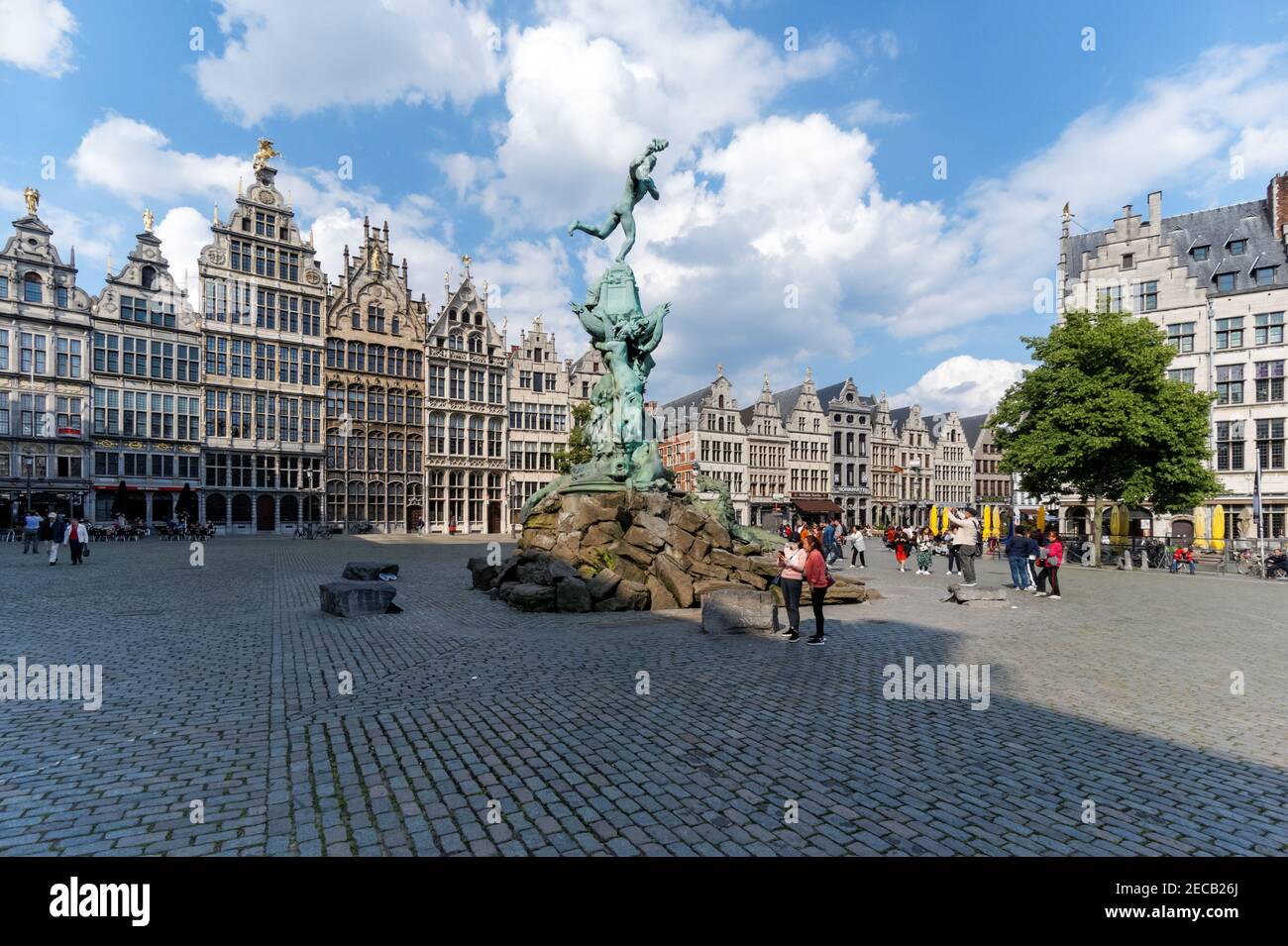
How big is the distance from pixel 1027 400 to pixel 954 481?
51238 mm

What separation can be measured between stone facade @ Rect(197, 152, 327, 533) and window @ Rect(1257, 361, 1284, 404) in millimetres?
66021

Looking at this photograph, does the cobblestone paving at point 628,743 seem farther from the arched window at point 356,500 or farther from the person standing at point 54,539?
the arched window at point 356,500

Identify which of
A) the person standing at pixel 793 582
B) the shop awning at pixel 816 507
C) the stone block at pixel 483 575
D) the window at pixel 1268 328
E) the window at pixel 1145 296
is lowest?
the shop awning at pixel 816 507

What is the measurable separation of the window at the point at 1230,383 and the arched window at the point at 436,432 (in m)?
57.5

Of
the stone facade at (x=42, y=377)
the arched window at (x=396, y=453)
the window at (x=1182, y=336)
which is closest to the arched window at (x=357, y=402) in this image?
the arched window at (x=396, y=453)

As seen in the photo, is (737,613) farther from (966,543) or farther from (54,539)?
(54,539)

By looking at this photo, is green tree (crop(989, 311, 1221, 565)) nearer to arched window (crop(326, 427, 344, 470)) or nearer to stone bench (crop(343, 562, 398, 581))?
stone bench (crop(343, 562, 398, 581))

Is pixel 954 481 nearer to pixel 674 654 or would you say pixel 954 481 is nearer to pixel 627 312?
pixel 627 312

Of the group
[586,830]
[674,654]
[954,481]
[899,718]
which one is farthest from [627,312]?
[954,481]

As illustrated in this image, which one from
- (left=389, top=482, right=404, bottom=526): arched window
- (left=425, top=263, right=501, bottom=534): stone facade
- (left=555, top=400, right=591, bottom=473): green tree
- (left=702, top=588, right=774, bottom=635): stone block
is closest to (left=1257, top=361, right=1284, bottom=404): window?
(left=555, top=400, right=591, bottom=473): green tree

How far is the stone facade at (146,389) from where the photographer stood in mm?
43625

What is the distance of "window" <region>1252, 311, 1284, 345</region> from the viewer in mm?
39281

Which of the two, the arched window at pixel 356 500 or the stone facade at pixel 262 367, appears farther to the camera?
the arched window at pixel 356 500

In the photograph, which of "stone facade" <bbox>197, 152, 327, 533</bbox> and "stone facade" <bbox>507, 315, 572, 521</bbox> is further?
"stone facade" <bbox>507, 315, 572, 521</bbox>
